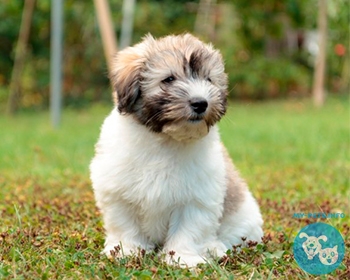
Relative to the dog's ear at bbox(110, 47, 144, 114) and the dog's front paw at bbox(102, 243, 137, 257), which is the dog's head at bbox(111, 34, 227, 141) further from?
the dog's front paw at bbox(102, 243, 137, 257)

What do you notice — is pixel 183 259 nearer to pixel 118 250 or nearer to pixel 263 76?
pixel 118 250

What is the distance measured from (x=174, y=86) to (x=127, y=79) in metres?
0.30

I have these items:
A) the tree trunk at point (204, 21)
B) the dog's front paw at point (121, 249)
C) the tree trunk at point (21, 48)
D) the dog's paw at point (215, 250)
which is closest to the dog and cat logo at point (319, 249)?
the dog's paw at point (215, 250)

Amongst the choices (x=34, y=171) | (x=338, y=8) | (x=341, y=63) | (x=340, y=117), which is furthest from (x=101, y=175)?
(x=341, y=63)

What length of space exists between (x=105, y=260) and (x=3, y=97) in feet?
49.2

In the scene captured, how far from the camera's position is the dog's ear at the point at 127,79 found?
3854 mm

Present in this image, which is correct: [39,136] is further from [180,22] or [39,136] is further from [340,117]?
[180,22]

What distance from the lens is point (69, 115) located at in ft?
51.6

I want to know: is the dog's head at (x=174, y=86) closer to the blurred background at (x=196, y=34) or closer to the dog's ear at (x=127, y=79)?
the dog's ear at (x=127, y=79)

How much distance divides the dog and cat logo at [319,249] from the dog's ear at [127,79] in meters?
1.35

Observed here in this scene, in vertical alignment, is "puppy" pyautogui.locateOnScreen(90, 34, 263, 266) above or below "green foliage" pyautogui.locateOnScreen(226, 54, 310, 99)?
above

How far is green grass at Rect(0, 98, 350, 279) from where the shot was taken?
12.3 ft

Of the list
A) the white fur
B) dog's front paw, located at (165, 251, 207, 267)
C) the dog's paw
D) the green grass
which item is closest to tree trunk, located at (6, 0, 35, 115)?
the green grass

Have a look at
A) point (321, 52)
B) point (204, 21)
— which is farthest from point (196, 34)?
point (321, 52)
